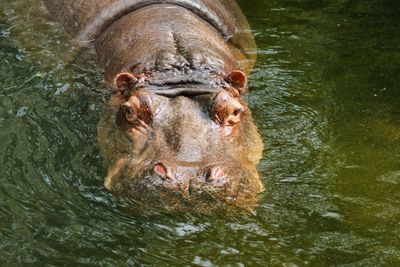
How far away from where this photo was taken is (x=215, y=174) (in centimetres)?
466

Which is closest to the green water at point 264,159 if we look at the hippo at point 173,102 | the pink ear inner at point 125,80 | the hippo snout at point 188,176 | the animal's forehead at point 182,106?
the hippo at point 173,102

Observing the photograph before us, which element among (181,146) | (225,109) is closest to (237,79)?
(225,109)

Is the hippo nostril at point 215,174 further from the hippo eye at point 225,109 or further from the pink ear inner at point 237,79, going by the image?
the pink ear inner at point 237,79

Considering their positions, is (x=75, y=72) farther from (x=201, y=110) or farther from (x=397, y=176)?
(x=397, y=176)

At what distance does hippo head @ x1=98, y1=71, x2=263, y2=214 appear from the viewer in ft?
15.3

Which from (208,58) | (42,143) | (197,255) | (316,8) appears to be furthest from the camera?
(316,8)

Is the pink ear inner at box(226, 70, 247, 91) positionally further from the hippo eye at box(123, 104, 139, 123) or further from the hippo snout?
the hippo snout

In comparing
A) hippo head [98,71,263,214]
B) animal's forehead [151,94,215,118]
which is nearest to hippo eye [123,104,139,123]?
hippo head [98,71,263,214]

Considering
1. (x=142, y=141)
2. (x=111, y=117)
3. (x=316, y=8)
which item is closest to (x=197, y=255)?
(x=142, y=141)

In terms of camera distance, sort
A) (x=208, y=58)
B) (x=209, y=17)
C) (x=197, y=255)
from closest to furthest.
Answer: (x=197, y=255) → (x=208, y=58) → (x=209, y=17)

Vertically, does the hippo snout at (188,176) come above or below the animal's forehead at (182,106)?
below

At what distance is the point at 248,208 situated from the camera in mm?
4891

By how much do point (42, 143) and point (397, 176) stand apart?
9.47 ft

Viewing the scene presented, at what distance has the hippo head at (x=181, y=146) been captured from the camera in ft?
15.3
